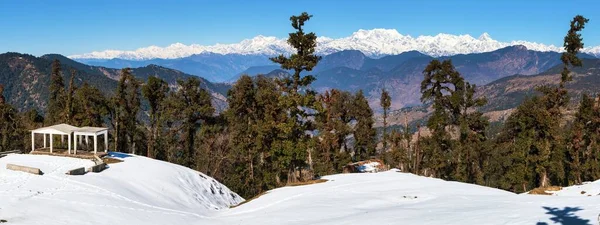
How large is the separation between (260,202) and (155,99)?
3379cm

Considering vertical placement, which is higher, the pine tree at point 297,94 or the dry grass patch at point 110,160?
the pine tree at point 297,94

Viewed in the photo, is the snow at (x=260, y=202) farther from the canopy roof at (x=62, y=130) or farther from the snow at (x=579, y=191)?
the canopy roof at (x=62, y=130)

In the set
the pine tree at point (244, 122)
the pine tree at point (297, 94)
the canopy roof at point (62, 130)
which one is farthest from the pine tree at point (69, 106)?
the pine tree at point (297, 94)

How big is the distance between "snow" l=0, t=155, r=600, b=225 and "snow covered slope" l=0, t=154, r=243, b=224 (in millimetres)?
54

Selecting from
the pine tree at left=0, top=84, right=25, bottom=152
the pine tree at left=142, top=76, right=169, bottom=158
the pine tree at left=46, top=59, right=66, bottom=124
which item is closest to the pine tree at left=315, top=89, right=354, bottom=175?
the pine tree at left=142, top=76, right=169, bottom=158

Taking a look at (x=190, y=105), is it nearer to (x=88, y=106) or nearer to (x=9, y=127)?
(x=88, y=106)

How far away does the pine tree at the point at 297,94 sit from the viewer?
4628 cm

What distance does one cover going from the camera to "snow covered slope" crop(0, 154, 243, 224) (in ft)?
83.9

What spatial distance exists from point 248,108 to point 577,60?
38730 millimetres

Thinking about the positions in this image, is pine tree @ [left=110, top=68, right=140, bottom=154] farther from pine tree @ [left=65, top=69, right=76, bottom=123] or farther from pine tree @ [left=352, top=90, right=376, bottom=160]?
pine tree @ [left=352, top=90, right=376, bottom=160]

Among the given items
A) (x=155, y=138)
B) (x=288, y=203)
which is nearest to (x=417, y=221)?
(x=288, y=203)

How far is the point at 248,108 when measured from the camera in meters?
59.2

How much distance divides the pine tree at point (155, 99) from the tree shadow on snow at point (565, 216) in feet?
169

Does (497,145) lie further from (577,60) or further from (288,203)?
(288,203)
